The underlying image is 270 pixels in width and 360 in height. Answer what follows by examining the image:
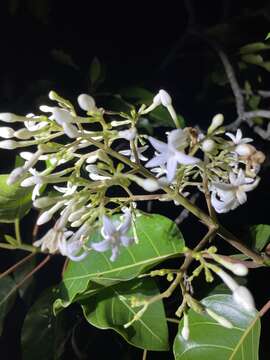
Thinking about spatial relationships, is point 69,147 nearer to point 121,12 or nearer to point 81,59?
point 81,59

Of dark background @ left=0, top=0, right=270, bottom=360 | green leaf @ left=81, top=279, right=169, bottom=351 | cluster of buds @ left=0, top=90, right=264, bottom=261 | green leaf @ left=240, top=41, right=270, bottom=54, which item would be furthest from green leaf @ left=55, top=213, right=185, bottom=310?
green leaf @ left=240, top=41, right=270, bottom=54

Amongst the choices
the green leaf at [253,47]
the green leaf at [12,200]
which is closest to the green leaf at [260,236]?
the green leaf at [12,200]

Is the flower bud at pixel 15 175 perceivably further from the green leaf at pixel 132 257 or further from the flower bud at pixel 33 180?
the green leaf at pixel 132 257

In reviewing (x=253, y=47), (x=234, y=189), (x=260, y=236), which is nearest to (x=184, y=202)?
(x=234, y=189)

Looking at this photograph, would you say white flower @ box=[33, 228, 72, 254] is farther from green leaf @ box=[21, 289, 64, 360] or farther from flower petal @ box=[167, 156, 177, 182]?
green leaf @ box=[21, 289, 64, 360]

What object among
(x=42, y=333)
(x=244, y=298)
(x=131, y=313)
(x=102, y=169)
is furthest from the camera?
(x=42, y=333)

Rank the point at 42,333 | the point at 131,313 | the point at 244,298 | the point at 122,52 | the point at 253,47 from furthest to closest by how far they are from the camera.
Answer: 1. the point at 122,52
2. the point at 253,47
3. the point at 42,333
4. the point at 131,313
5. the point at 244,298

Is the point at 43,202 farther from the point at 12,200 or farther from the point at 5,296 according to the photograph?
the point at 5,296
